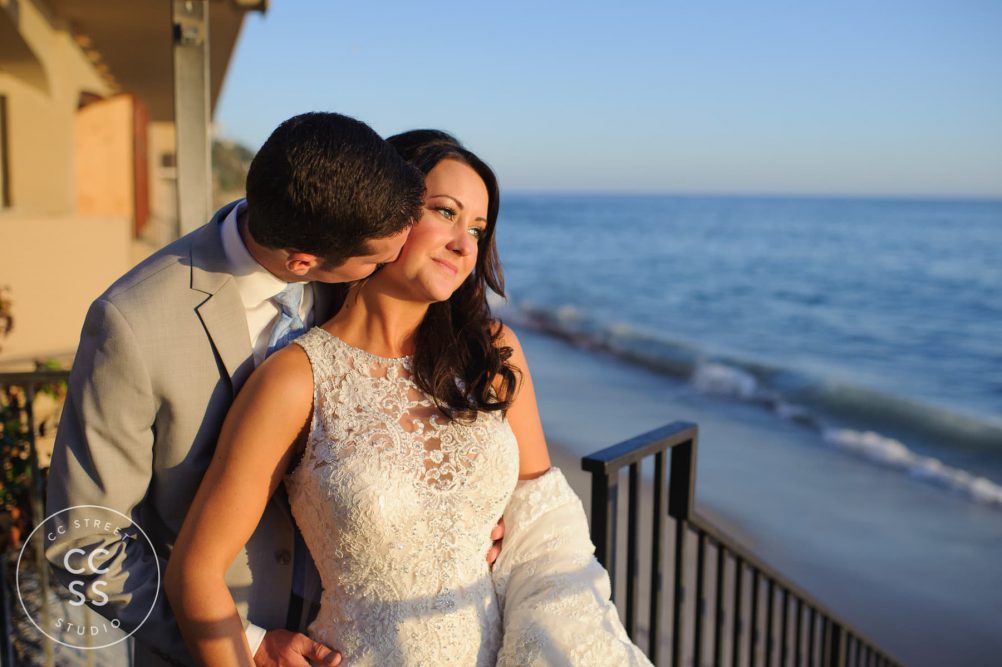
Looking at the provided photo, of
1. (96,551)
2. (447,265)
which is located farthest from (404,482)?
(96,551)

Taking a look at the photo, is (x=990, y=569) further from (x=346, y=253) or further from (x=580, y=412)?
(x=346, y=253)

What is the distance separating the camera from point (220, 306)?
1.94 metres

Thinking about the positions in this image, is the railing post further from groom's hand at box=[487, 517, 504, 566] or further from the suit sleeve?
groom's hand at box=[487, 517, 504, 566]

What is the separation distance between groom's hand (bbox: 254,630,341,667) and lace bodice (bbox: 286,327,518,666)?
4 centimetres

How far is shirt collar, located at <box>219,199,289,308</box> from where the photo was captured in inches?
78.1

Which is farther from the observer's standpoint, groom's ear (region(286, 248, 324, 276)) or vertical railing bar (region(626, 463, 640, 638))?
vertical railing bar (region(626, 463, 640, 638))

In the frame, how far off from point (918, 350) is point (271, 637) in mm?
20181

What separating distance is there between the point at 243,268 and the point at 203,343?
0.20m

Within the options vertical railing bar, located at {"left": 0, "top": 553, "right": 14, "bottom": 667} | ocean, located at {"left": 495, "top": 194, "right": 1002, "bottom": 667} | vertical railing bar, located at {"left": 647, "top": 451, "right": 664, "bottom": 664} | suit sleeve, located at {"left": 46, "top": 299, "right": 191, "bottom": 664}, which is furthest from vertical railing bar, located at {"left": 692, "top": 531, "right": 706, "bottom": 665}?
vertical railing bar, located at {"left": 0, "top": 553, "right": 14, "bottom": 667}

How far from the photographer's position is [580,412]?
12.2 metres

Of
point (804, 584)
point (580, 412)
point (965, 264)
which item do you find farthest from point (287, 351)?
point (965, 264)

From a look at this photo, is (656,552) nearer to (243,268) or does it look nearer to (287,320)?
(287,320)

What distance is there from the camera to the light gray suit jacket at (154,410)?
5.83ft

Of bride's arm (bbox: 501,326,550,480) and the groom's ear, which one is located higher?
the groom's ear
